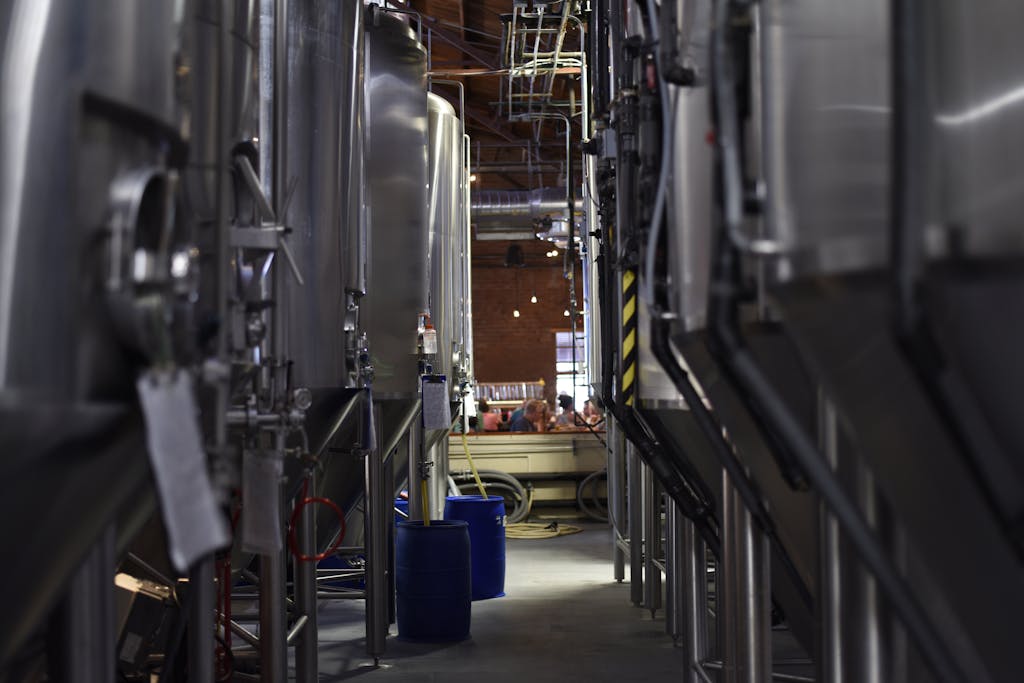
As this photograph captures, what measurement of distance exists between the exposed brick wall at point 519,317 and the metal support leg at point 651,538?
49.3 ft

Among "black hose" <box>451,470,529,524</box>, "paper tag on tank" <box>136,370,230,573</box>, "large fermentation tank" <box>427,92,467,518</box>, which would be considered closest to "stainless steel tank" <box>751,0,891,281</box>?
"paper tag on tank" <box>136,370,230,573</box>

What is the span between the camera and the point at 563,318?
2192cm

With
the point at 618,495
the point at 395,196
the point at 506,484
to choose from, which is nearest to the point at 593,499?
the point at 506,484

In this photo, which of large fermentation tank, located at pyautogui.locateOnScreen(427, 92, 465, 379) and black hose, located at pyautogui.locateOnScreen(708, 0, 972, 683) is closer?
black hose, located at pyautogui.locateOnScreen(708, 0, 972, 683)

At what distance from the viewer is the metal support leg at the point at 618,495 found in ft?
26.0

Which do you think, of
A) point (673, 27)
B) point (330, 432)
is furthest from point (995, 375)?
point (330, 432)

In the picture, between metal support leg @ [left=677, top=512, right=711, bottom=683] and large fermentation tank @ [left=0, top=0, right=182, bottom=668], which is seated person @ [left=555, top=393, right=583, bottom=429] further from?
large fermentation tank @ [left=0, top=0, right=182, bottom=668]

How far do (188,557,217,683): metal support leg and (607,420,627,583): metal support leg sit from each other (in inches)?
215

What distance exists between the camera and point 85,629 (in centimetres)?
188

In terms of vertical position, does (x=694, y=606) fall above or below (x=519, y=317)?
below

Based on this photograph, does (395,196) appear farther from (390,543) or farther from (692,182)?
(692,182)

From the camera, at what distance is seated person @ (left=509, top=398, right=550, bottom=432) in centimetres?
1315

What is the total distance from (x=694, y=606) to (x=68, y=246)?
330 centimetres

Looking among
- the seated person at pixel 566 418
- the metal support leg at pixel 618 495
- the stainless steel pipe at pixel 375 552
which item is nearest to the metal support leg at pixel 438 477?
the metal support leg at pixel 618 495
